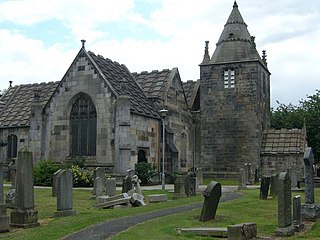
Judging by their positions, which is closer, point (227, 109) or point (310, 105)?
point (227, 109)

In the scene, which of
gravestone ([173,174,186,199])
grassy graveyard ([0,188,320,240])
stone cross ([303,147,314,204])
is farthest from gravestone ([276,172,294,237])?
gravestone ([173,174,186,199])

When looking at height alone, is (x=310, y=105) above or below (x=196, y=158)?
above

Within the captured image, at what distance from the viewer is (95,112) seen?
36.0 metres

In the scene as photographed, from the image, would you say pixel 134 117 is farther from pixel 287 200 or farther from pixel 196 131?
pixel 287 200

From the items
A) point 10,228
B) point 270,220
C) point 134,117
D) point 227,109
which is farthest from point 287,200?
point 227,109

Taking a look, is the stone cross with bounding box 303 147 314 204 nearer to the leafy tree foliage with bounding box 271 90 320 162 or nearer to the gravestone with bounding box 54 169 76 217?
the gravestone with bounding box 54 169 76 217

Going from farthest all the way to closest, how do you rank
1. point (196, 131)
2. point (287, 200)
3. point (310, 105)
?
point (310, 105) → point (196, 131) → point (287, 200)

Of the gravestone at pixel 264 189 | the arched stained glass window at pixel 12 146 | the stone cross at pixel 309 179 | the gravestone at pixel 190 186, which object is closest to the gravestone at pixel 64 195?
the stone cross at pixel 309 179

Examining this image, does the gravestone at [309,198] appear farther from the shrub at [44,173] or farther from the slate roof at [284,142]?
the slate roof at [284,142]

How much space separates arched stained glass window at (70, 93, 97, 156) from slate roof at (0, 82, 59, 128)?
Answer: 3.67 m

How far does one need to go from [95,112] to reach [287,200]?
2387 cm

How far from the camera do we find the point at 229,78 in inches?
1692

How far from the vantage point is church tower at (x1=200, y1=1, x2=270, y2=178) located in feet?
137

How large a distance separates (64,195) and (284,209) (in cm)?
776
